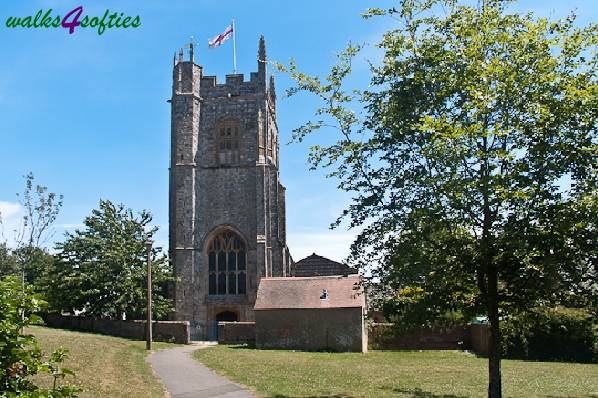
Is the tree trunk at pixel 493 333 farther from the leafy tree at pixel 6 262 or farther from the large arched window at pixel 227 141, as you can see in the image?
the leafy tree at pixel 6 262

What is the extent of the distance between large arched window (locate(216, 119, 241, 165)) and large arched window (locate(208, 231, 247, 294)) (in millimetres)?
5398

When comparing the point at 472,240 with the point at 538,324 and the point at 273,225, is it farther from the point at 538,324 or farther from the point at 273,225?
the point at 273,225

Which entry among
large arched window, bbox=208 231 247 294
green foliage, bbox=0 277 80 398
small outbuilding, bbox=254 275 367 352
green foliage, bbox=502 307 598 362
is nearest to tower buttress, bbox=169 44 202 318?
large arched window, bbox=208 231 247 294

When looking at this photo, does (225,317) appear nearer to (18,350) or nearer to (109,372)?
(109,372)

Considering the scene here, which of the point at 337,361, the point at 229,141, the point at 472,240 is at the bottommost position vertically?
the point at 337,361

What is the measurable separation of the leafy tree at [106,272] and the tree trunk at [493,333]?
26.3 metres

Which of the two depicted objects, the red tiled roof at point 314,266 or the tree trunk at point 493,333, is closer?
the tree trunk at point 493,333

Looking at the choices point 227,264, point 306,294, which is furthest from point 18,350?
point 227,264

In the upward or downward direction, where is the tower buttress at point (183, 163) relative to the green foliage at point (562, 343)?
upward

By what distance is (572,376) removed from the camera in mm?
20312

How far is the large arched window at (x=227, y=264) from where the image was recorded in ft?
137

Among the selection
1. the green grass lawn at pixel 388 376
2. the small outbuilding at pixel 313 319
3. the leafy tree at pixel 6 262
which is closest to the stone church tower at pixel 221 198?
the small outbuilding at pixel 313 319

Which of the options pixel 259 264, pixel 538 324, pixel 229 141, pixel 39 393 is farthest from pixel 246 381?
pixel 229 141

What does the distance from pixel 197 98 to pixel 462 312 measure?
114 ft
